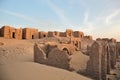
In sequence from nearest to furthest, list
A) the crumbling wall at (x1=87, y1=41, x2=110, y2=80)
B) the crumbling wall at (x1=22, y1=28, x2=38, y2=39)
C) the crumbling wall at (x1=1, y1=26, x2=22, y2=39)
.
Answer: the crumbling wall at (x1=87, y1=41, x2=110, y2=80) → the crumbling wall at (x1=1, y1=26, x2=22, y2=39) → the crumbling wall at (x1=22, y1=28, x2=38, y2=39)

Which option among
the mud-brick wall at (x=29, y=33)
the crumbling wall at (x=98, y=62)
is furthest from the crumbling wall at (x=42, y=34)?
the crumbling wall at (x=98, y=62)

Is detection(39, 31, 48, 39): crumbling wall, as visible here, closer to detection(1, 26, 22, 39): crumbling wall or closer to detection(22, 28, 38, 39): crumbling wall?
detection(22, 28, 38, 39): crumbling wall

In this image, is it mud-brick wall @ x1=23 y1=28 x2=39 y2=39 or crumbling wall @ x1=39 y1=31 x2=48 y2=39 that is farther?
crumbling wall @ x1=39 y1=31 x2=48 y2=39

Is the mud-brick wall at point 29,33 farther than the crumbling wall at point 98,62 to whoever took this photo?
Yes

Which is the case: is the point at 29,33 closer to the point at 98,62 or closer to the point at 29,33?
the point at 29,33

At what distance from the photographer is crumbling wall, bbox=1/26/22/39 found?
31.9 meters

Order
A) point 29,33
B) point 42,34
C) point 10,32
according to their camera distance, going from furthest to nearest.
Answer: point 42,34 → point 29,33 → point 10,32

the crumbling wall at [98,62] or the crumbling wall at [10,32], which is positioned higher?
the crumbling wall at [10,32]

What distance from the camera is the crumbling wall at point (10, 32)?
31.9 meters

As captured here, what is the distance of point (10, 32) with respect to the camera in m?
32.5

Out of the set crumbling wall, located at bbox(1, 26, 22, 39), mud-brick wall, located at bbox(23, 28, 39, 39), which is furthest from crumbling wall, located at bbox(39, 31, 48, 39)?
crumbling wall, located at bbox(1, 26, 22, 39)

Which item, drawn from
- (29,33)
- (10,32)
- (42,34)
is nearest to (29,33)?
(29,33)

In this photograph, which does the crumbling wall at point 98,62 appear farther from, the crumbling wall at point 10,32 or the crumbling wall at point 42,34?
the crumbling wall at point 42,34

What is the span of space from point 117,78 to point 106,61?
1.29m
